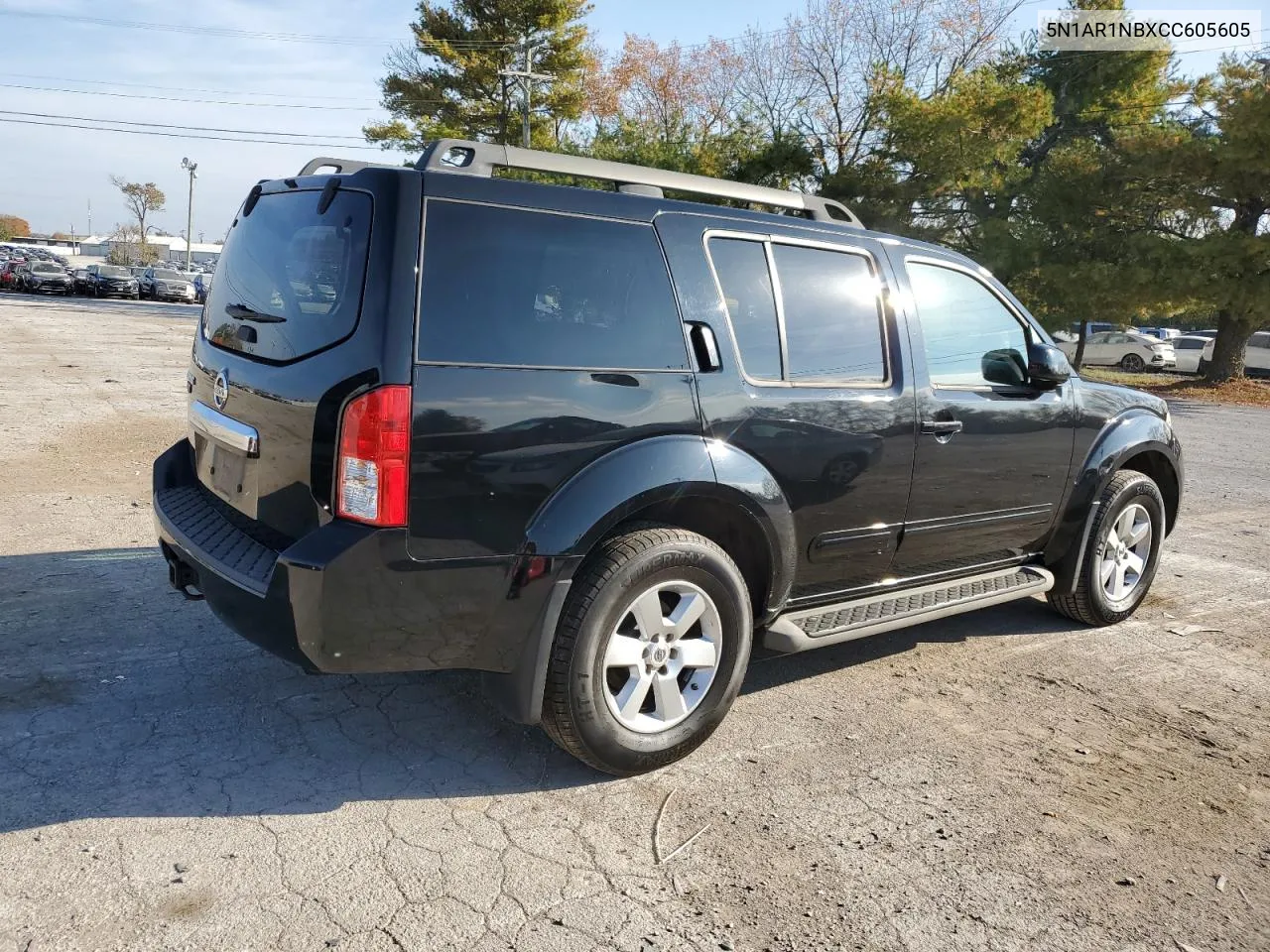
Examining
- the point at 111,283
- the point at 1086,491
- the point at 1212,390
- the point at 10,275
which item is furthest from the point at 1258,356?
the point at 10,275

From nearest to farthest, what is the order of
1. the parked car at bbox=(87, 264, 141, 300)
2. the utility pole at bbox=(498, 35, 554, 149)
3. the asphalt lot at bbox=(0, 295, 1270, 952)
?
the asphalt lot at bbox=(0, 295, 1270, 952)
the utility pole at bbox=(498, 35, 554, 149)
the parked car at bbox=(87, 264, 141, 300)

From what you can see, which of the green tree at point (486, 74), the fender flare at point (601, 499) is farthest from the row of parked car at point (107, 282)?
the fender flare at point (601, 499)

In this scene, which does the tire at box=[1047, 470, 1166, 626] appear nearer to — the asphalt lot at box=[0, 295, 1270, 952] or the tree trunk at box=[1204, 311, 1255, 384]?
the asphalt lot at box=[0, 295, 1270, 952]

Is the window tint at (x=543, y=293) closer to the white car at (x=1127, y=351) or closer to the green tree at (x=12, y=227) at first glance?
the white car at (x=1127, y=351)

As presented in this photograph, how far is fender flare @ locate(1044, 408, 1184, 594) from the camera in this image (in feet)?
16.0

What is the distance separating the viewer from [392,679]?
13.2ft

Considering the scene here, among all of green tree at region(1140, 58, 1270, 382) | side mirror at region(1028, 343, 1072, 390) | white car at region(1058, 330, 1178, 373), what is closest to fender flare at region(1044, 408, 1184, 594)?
side mirror at region(1028, 343, 1072, 390)

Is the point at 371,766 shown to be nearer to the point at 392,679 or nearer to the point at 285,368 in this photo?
the point at 392,679

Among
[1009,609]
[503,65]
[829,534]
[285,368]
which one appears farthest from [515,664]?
[503,65]

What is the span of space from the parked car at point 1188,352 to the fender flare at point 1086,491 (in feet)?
103

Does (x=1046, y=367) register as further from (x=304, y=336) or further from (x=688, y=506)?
(x=304, y=336)

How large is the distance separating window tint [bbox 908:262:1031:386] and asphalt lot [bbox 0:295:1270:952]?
1348 mm

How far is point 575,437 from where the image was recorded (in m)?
3.07

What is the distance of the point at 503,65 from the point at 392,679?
34.9 m
